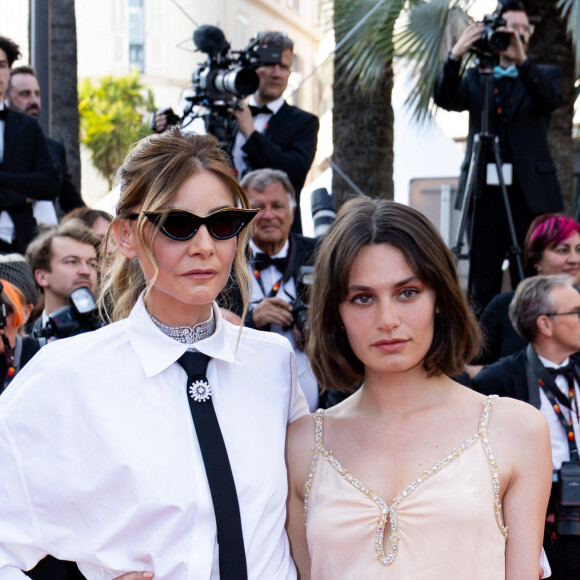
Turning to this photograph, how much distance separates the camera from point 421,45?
785cm

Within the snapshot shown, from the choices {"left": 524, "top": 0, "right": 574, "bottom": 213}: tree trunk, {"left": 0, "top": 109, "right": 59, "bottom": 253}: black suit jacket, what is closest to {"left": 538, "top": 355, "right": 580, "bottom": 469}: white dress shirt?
{"left": 0, "top": 109, "right": 59, "bottom": 253}: black suit jacket

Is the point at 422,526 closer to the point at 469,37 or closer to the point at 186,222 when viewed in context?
the point at 186,222

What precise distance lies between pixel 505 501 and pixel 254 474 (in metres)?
0.60

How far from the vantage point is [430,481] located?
2166mm

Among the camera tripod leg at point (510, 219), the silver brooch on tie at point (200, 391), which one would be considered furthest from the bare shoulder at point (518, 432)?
the camera tripod leg at point (510, 219)

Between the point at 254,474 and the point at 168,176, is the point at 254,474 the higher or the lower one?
the lower one

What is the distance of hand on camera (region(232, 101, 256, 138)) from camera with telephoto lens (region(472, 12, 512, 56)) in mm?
1355

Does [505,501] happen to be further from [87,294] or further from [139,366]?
[87,294]

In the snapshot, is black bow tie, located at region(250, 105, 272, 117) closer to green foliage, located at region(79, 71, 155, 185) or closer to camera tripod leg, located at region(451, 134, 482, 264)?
camera tripod leg, located at region(451, 134, 482, 264)

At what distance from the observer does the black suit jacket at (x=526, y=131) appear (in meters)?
5.54

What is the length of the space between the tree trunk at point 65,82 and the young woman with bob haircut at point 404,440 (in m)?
6.05

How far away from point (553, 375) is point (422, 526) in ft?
7.31

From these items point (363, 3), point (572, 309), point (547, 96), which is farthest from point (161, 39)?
point (572, 309)

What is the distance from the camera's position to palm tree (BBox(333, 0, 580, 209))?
23.7 feet
